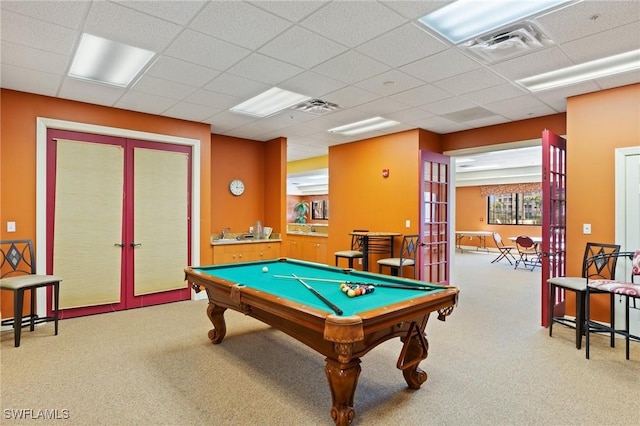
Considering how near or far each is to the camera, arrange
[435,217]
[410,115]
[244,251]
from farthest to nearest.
A: 1. [435,217]
2. [244,251]
3. [410,115]

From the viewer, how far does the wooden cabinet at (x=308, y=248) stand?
Answer: 24.7ft

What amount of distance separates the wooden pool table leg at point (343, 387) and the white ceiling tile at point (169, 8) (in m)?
2.54

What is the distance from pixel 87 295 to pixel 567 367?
5329 mm

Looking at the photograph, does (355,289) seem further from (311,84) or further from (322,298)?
(311,84)

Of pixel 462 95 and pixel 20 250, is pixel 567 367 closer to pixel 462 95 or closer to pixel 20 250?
pixel 462 95

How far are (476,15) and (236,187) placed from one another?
5.07m

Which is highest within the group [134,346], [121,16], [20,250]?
[121,16]

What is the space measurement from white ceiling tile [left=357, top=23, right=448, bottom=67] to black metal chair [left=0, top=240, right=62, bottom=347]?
155 inches

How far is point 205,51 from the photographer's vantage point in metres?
3.14

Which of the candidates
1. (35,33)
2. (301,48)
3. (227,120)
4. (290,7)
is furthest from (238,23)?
(227,120)

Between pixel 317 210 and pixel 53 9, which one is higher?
pixel 53 9

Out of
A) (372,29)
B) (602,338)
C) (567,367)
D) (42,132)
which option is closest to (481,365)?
(567,367)

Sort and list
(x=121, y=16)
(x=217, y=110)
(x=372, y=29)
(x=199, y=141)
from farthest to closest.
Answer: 1. (x=199, y=141)
2. (x=217, y=110)
3. (x=372, y=29)
4. (x=121, y=16)

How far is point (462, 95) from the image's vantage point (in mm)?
4273
